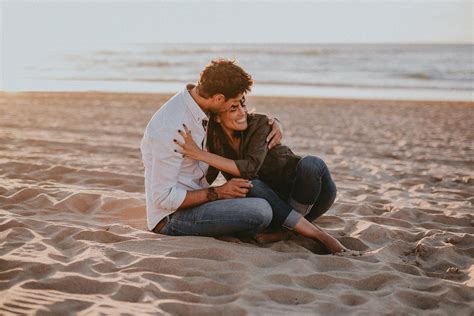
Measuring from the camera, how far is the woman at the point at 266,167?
155 inches

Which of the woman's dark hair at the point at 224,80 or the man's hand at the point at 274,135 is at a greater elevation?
the woman's dark hair at the point at 224,80

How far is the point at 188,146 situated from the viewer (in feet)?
12.4

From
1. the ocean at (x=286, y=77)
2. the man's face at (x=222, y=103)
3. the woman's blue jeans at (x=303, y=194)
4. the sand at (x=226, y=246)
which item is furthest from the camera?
the ocean at (x=286, y=77)

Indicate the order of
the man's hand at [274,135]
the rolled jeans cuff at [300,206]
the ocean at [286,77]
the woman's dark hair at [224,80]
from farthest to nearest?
the ocean at [286,77] < the rolled jeans cuff at [300,206] < the man's hand at [274,135] < the woman's dark hair at [224,80]

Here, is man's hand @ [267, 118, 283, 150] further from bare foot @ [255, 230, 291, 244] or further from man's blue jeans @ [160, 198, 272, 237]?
bare foot @ [255, 230, 291, 244]

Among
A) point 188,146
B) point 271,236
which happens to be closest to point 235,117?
point 188,146

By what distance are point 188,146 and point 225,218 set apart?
57 cm

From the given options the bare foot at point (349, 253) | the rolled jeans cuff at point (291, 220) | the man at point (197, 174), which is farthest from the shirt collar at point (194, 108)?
the bare foot at point (349, 253)

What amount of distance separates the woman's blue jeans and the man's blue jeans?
0.44ft

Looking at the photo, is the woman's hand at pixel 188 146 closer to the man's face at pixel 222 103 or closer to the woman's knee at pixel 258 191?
the man's face at pixel 222 103

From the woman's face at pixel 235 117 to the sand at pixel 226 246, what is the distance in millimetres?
840

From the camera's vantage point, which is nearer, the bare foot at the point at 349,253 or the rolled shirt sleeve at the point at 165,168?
the rolled shirt sleeve at the point at 165,168

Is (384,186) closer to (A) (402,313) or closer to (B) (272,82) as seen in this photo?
(A) (402,313)

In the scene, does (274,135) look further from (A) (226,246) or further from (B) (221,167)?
(A) (226,246)
